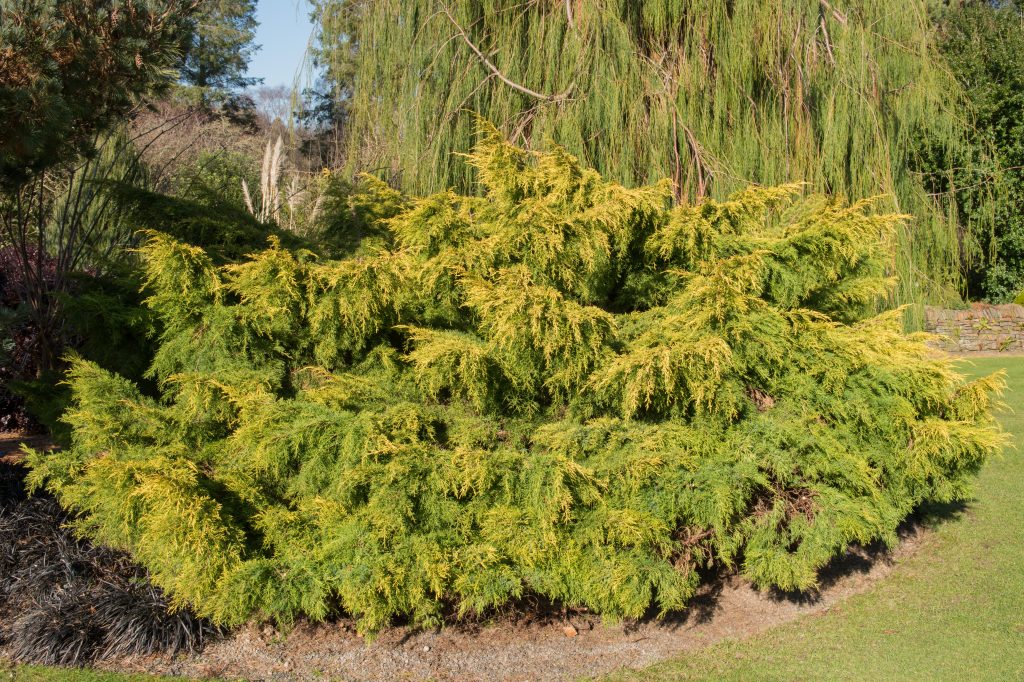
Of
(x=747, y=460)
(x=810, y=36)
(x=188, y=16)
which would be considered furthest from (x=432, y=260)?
(x=810, y=36)

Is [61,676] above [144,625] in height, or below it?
below

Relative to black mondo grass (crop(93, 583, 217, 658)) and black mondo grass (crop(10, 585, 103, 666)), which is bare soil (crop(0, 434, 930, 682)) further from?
black mondo grass (crop(10, 585, 103, 666))

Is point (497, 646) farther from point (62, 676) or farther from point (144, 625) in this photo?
point (62, 676)

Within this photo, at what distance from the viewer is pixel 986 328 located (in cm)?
1555

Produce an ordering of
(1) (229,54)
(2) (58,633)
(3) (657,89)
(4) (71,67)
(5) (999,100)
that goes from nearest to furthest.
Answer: (2) (58,633) → (4) (71,67) → (3) (657,89) → (5) (999,100) → (1) (229,54)

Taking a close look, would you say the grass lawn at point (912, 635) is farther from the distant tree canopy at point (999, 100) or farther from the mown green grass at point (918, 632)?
the distant tree canopy at point (999, 100)

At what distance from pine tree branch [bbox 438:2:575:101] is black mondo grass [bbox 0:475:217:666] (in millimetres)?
4702

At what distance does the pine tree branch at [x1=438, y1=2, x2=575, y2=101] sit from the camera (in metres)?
6.60

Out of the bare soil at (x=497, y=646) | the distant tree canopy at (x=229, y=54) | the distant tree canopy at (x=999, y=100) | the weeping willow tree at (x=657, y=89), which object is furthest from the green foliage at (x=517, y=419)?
the distant tree canopy at (x=229, y=54)

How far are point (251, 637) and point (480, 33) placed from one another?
5.34 metres

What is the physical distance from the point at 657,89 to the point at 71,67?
4336mm

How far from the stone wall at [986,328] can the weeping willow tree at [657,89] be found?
9.39 m

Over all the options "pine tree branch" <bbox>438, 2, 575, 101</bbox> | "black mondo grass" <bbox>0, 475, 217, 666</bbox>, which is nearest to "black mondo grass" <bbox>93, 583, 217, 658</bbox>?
"black mondo grass" <bbox>0, 475, 217, 666</bbox>

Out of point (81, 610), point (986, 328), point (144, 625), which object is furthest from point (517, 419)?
point (986, 328)
